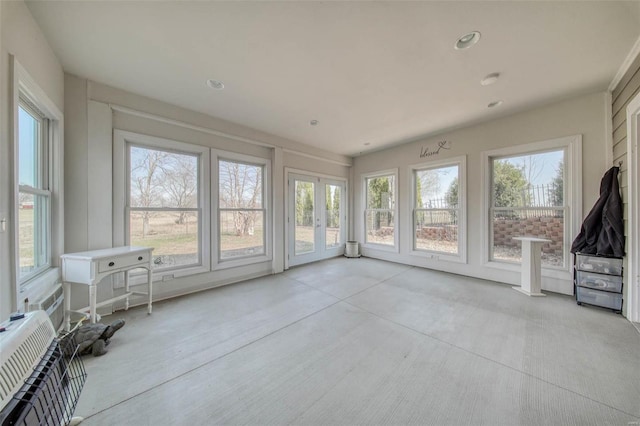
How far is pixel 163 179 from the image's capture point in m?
3.24

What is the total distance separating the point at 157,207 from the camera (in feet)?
10.4

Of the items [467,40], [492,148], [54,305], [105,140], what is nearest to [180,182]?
[105,140]

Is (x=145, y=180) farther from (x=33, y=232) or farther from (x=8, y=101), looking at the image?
(x=8, y=101)

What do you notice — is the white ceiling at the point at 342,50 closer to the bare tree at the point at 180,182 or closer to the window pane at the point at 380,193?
the bare tree at the point at 180,182

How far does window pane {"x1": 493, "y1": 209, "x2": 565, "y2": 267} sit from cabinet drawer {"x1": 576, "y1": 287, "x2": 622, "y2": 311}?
57 centimetres

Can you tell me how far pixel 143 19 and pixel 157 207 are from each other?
2191 mm

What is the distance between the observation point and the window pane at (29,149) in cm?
190

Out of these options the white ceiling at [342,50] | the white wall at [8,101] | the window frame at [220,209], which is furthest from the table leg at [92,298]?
the white ceiling at [342,50]

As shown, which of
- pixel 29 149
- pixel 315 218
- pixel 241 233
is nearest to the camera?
pixel 29 149

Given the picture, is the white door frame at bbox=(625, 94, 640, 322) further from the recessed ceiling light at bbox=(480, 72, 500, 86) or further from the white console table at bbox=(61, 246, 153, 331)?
the white console table at bbox=(61, 246, 153, 331)

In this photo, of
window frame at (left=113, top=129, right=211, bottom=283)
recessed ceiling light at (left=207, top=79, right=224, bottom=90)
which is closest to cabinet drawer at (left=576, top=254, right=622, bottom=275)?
recessed ceiling light at (left=207, top=79, right=224, bottom=90)

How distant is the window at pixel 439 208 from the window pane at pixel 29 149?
549cm

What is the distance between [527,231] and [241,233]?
476cm

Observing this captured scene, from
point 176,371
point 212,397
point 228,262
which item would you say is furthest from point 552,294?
point 228,262
